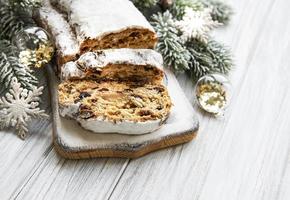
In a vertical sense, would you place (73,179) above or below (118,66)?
below

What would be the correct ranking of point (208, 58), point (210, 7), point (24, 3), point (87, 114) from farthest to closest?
point (210, 7) < point (208, 58) < point (24, 3) < point (87, 114)

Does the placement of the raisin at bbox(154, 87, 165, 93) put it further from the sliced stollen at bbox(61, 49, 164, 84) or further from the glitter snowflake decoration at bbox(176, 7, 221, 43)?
the glitter snowflake decoration at bbox(176, 7, 221, 43)

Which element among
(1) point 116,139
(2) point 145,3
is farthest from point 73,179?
(2) point 145,3

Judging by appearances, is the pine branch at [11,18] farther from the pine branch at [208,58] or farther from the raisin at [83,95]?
the pine branch at [208,58]

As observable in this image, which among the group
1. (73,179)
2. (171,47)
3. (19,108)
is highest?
(171,47)

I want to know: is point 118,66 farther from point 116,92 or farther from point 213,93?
point 213,93

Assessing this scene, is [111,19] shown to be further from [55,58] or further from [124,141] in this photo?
[124,141]

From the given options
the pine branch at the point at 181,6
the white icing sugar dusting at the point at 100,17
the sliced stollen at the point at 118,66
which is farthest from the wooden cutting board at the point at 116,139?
the pine branch at the point at 181,6
